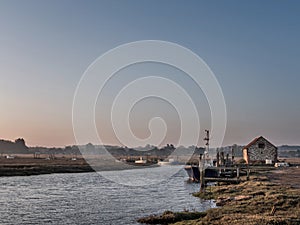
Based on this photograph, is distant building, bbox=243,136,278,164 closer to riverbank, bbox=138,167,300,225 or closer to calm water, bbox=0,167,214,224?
calm water, bbox=0,167,214,224

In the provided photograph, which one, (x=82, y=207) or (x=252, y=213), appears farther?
(x=82, y=207)

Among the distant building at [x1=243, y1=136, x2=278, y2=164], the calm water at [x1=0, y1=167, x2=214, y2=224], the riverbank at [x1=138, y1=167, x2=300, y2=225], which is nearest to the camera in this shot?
the riverbank at [x1=138, y1=167, x2=300, y2=225]

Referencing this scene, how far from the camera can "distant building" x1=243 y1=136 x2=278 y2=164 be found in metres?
97.9

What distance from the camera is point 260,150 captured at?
97.9 m

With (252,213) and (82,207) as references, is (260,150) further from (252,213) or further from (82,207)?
(252,213)

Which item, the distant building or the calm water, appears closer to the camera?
the calm water

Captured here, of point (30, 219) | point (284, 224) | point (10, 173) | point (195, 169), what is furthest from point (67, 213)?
point (10, 173)

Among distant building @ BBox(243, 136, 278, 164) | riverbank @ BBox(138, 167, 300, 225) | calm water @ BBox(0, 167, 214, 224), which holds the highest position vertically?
distant building @ BBox(243, 136, 278, 164)

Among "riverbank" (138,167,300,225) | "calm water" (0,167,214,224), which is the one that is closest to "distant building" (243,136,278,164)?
"calm water" (0,167,214,224)

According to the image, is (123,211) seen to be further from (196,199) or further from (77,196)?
(77,196)

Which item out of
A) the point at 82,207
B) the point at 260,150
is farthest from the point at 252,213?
the point at 260,150

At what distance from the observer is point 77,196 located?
47.6 metres

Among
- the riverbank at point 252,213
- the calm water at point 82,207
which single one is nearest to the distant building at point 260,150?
the calm water at point 82,207

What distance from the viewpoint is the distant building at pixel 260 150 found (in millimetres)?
97938
